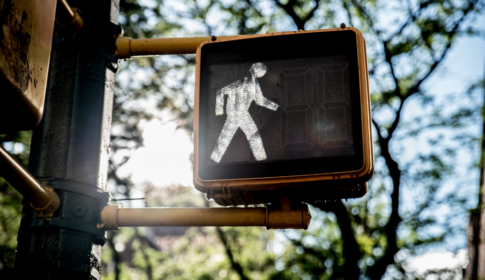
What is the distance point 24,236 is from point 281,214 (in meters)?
1.29

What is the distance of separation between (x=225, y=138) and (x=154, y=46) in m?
0.93

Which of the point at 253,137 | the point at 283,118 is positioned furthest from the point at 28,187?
the point at 283,118

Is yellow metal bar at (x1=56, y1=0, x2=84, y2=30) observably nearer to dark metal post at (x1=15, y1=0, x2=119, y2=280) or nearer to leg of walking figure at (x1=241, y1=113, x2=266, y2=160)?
dark metal post at (x1=15, y1=0, x2=119, y2=280)

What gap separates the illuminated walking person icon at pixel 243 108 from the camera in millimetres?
2186

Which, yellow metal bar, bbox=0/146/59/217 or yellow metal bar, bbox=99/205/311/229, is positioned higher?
yellow metal bar, bbox=0/146/59/217

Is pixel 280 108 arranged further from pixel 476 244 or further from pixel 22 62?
pixel 476 244

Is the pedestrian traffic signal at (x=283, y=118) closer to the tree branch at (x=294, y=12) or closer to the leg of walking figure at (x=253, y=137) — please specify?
the leg of walking figure at (x=253, y=137)

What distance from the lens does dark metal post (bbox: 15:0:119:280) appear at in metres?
2.09

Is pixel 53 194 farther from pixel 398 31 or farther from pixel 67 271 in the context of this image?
pixel 398 31

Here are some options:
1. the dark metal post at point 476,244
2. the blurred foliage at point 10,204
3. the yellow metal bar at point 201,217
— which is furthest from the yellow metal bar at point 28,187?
the dark metal post at point 476,244

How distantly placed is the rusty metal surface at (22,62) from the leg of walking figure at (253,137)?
105 cm

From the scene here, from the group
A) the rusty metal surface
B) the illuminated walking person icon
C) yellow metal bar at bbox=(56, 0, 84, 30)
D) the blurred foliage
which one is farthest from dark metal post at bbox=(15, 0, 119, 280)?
the blurred foliage

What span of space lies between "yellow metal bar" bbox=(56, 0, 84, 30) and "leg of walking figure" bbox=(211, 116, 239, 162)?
40.2 inches

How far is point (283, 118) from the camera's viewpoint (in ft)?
7.13
